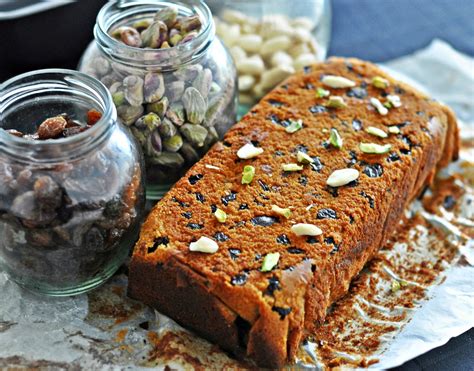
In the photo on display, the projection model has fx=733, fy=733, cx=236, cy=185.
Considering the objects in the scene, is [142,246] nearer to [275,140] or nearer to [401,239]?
[275,140]

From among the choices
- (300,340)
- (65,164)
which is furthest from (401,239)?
(65,164)

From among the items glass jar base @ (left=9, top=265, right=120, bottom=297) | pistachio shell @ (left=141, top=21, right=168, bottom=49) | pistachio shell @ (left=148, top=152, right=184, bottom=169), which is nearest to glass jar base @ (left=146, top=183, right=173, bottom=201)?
pistachio shell @ (left=148, top=152, right=184, bottom=169)

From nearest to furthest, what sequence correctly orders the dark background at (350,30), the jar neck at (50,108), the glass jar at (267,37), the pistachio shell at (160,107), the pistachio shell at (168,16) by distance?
the jar neck at (50,108) < the pistachio shell at (160,107) < the pistachio shell at (168,16) < the dark background at (350,30) < the glass jar at (267,37)

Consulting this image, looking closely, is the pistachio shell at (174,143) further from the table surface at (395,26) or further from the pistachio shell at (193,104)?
the table surface at (395,26)

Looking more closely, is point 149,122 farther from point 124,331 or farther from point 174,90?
point 124,331

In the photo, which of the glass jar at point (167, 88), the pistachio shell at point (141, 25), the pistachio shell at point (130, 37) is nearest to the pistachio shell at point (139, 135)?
the glass jar at point (167, 88)

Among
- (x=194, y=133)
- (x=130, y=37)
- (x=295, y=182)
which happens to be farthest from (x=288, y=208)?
(x=130, y=37)
